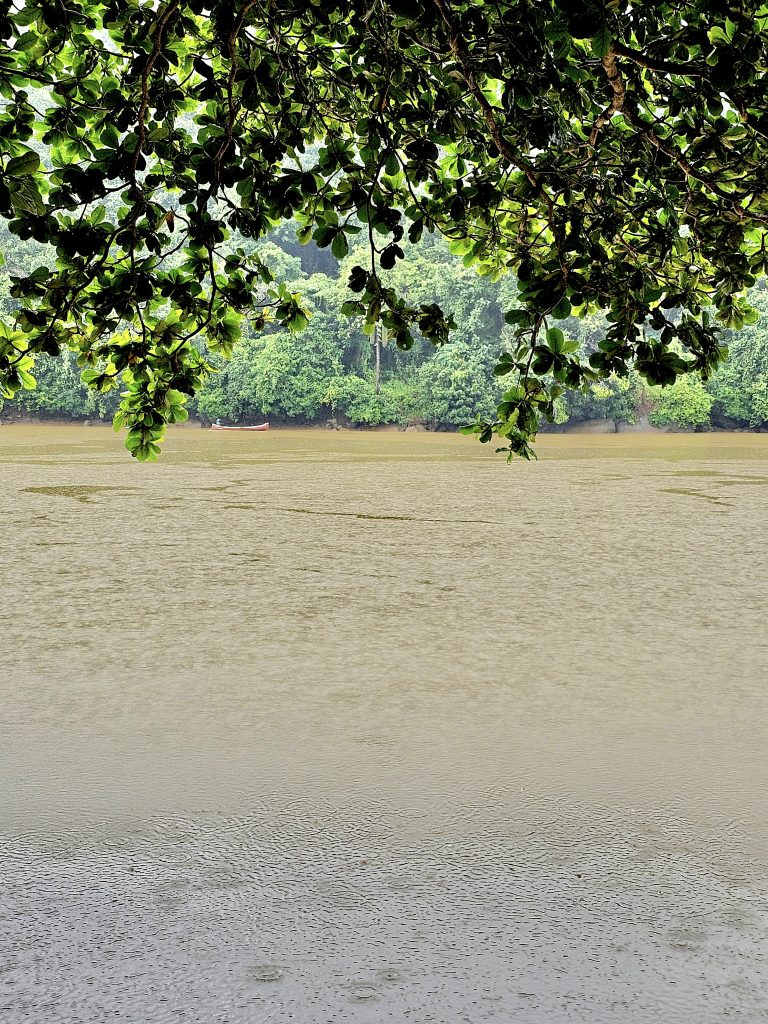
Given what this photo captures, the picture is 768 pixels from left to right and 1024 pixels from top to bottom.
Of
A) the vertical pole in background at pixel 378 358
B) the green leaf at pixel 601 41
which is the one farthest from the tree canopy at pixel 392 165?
the vertical pole in background at pixel 378 358

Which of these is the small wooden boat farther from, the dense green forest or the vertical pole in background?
the vertical pole in background

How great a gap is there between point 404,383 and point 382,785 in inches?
2067

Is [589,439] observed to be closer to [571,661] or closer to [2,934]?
[571,661]

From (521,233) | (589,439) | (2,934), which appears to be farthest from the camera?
(589,439)

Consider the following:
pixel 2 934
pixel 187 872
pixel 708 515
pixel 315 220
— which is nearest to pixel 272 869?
pixel 187 872

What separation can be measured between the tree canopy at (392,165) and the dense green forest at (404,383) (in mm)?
50799

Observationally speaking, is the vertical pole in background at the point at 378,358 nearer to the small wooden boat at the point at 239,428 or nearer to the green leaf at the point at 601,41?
the small wooden boat at the point at 239,428

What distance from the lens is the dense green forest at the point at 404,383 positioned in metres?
56.1

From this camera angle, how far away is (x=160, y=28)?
127 inches

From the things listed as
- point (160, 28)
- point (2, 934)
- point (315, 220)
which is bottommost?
point (2, 934)

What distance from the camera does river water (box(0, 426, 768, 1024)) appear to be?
445cm

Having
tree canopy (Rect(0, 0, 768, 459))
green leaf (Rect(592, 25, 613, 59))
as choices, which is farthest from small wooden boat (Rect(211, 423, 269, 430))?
green leaf (Rect(592, 25, 613, 59))

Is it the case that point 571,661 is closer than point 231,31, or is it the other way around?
point 231,31

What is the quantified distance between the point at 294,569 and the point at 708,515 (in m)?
8.00
